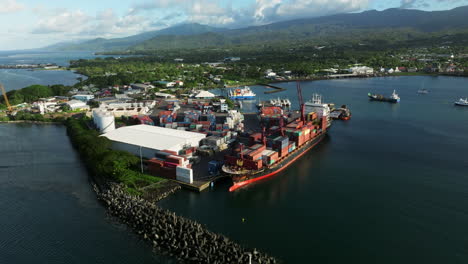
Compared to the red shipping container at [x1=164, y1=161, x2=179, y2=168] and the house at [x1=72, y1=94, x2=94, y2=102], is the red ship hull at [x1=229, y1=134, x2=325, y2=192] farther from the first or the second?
the house at [x1=72, y1=94, x2=94, y2=102]

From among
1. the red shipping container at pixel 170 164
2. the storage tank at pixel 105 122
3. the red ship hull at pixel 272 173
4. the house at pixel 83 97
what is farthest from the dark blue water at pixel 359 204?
the house at pixel 83 97

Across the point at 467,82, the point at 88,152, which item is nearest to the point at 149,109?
the point at 88,152

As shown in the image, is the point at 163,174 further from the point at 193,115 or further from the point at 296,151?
the point at 193,115

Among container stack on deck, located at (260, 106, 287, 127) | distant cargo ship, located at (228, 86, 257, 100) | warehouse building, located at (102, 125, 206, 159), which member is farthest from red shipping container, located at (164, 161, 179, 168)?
distant cargo ship, located at (228, 86, 257, 100)

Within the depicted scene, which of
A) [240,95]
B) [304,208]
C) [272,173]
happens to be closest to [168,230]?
[304,208]

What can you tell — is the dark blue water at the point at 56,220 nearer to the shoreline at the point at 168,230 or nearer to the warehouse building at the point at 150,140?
the shoreline at the point at 168,230

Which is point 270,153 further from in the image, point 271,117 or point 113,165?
point 271,117
